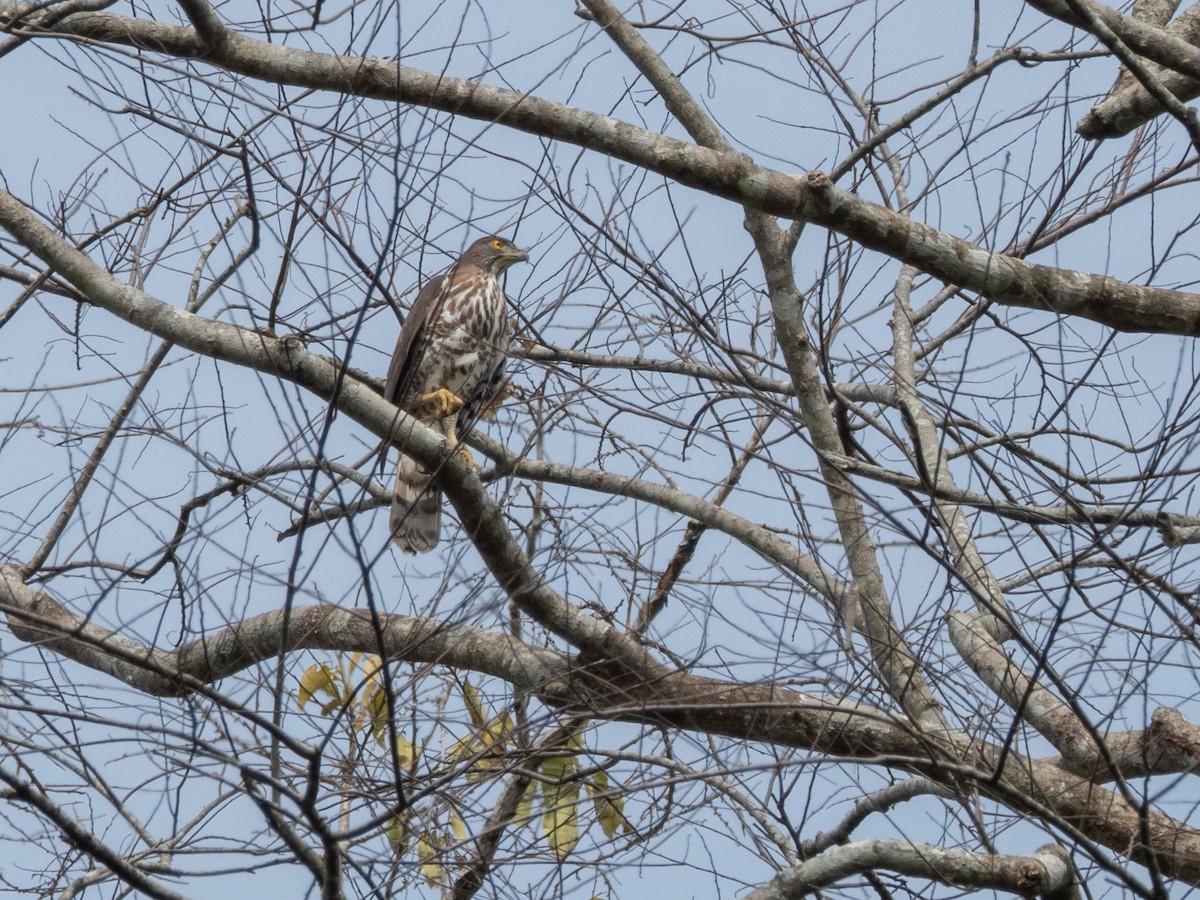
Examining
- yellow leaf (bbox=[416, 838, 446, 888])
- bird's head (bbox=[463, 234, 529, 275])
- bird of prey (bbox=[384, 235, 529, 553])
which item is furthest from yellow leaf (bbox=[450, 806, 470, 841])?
bird's head (bbox=[463, 234, 529, 275])

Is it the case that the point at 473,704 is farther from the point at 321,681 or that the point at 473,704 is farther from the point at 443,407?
the point at 443,407

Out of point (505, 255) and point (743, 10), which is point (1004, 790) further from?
point (505, 255)

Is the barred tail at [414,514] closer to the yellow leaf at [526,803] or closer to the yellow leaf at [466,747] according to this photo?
the yellow leaf at [526,803]

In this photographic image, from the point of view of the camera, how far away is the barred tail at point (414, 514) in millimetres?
5305

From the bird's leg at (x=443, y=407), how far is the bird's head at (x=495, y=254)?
814mm

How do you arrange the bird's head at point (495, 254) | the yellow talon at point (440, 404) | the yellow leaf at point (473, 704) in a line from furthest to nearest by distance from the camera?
the bird's head at point (495, 254)
the yellow talon at point (440, 404)
the yellow leaf at point (473, 704)

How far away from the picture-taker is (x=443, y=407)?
6184 millimetres

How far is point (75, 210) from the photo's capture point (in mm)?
5070

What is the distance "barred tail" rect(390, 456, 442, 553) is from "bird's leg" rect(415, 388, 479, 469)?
57 centimetres

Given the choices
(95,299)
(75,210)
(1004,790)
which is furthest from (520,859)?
(75,210)

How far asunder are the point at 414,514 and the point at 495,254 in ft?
5.91

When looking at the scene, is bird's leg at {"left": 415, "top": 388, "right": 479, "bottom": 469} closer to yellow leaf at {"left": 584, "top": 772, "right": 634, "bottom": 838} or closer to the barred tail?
the barred tail

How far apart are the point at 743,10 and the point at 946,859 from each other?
128 inches

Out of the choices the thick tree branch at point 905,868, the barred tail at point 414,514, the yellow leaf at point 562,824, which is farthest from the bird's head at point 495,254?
the thick tree branch at point 905,868
